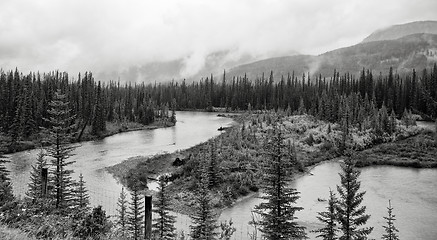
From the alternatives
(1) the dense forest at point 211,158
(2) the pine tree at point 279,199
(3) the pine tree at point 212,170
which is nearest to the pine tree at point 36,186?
(1) the dense forest at point 211,158

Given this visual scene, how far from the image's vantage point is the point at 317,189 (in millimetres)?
37844

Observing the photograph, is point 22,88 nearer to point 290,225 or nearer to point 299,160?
point 299,160

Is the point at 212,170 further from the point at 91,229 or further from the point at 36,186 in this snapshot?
the point at 91,229

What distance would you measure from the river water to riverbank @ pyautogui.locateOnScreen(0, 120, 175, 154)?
2.56 metres

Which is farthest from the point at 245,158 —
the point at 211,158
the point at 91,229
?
the point at 91,229

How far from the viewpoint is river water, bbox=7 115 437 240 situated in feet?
91.4

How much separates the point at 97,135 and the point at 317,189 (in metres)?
53.2

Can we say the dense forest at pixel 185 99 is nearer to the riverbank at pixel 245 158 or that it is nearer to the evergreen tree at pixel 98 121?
the evergreen tree at pixel 98 121

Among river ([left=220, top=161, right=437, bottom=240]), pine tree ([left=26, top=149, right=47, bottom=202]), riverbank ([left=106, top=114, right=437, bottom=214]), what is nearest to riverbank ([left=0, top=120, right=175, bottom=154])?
riverbank ([left=106, top=114, right=437, bottom=214])

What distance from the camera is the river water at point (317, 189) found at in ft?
91.4

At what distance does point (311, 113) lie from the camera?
101 metres

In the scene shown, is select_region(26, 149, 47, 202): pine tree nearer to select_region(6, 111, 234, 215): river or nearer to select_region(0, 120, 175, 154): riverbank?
select_region(6, 111, 234, 215): river

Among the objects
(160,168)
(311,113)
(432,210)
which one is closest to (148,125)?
(311,113)

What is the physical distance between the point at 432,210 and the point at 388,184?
936cm
